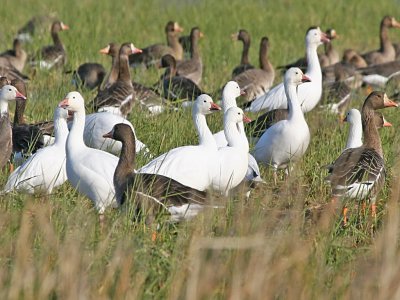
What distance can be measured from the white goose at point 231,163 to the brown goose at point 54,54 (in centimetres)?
636

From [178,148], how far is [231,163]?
1.42 feet

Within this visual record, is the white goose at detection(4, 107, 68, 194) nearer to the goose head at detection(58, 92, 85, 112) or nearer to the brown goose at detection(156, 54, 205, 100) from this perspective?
the goose head at detection(58, 92, 85, 112)

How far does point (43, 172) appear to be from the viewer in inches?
325

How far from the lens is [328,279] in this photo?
5.66 m

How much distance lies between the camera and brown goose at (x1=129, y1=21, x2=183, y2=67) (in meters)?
17.0

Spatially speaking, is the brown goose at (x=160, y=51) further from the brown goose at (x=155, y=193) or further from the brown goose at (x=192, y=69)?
the brown goose at (x=155, y=193)

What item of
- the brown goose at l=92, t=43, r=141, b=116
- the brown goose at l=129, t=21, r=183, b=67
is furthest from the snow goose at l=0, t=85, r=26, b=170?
the brown goose at l=129, t=21, r=183, b=67

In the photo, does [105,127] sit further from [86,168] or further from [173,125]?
[86,168]

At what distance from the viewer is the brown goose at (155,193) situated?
6.94 metres

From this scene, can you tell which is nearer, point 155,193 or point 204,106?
point 155,193

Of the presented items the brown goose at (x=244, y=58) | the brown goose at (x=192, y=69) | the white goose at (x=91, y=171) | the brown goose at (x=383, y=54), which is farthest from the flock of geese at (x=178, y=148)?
the brown goose at (x=383, y=54)

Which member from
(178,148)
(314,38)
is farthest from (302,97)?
(178,148)

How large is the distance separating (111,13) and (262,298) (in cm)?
1726

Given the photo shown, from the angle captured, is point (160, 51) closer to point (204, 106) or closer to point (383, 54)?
point (383, 54)
